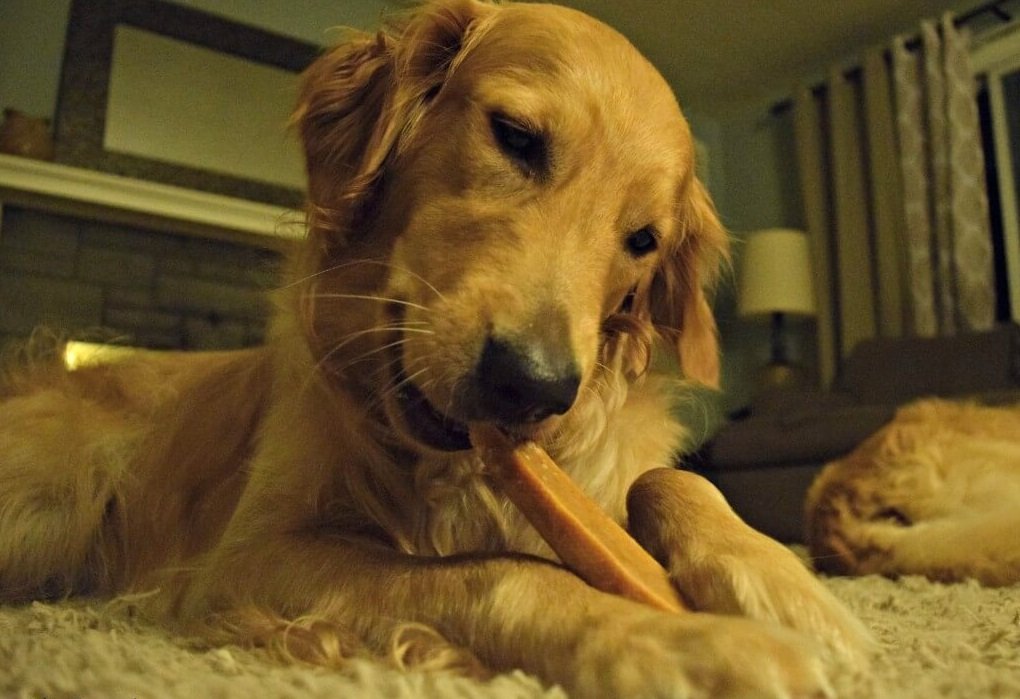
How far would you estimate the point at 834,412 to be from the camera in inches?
125

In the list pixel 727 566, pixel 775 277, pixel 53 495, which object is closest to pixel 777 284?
pixel 775 277

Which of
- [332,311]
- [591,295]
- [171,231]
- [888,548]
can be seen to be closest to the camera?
[591,295]

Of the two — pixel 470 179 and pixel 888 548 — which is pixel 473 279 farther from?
pixel 888 548

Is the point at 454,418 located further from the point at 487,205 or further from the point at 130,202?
the point at 130,202

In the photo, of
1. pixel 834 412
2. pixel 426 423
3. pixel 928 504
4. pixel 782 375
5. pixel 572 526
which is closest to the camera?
pixel 572 526

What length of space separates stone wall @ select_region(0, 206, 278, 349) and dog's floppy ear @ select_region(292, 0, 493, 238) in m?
2.81

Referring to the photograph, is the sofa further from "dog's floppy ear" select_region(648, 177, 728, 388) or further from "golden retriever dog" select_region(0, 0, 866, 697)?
"golden retriever dog" select_region(0, 0, 866, 697)

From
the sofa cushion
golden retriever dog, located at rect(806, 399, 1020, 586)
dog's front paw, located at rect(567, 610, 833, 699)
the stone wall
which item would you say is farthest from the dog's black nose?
the sofa cushion

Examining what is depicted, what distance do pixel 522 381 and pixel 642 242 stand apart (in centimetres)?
48

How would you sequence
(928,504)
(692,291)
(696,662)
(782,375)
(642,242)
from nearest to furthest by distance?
1. (696,662)
2. (642,242)
3. (692,291)
4. (928,504)
5. (782,375)

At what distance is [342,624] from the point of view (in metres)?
0.90

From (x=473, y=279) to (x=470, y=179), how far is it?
0.73 ft

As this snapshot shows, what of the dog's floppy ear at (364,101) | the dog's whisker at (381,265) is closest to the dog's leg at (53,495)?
the dog's whisker at (381,265)

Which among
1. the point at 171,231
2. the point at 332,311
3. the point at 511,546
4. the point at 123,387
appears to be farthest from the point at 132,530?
the point at 171,231
